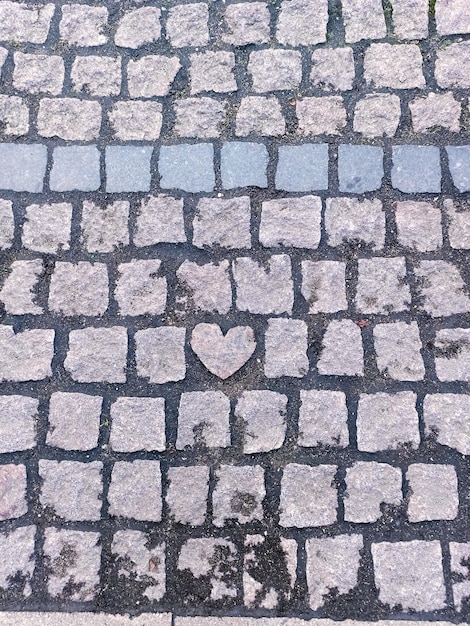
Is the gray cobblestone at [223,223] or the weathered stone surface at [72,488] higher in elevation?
the gray cobblestone at [223,223]

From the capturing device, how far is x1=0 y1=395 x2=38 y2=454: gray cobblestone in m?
2.95

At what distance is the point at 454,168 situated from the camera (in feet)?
10.6

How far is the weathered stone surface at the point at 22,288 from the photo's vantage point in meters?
3.12

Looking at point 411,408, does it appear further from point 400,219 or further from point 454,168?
point 454,168

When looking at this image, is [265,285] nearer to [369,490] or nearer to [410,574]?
[369,490]

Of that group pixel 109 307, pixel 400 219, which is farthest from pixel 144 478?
pixel 400 219

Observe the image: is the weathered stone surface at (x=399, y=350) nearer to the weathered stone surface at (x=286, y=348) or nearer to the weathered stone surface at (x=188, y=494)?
the weathered stone surface at (x=286, y=348)

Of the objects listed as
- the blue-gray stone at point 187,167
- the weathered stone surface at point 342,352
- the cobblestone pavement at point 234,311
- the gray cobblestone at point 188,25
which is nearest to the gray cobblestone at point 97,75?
the cobblestone pavement at point 234,311

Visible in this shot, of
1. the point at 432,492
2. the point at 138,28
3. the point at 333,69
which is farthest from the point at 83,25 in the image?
the point at 432,492

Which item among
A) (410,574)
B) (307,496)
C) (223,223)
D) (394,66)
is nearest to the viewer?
(410,574)

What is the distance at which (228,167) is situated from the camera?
329 cm

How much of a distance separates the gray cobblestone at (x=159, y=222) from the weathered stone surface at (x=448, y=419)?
1479mm

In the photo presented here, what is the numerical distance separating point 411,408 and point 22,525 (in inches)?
74.5

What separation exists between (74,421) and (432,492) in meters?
1.70
